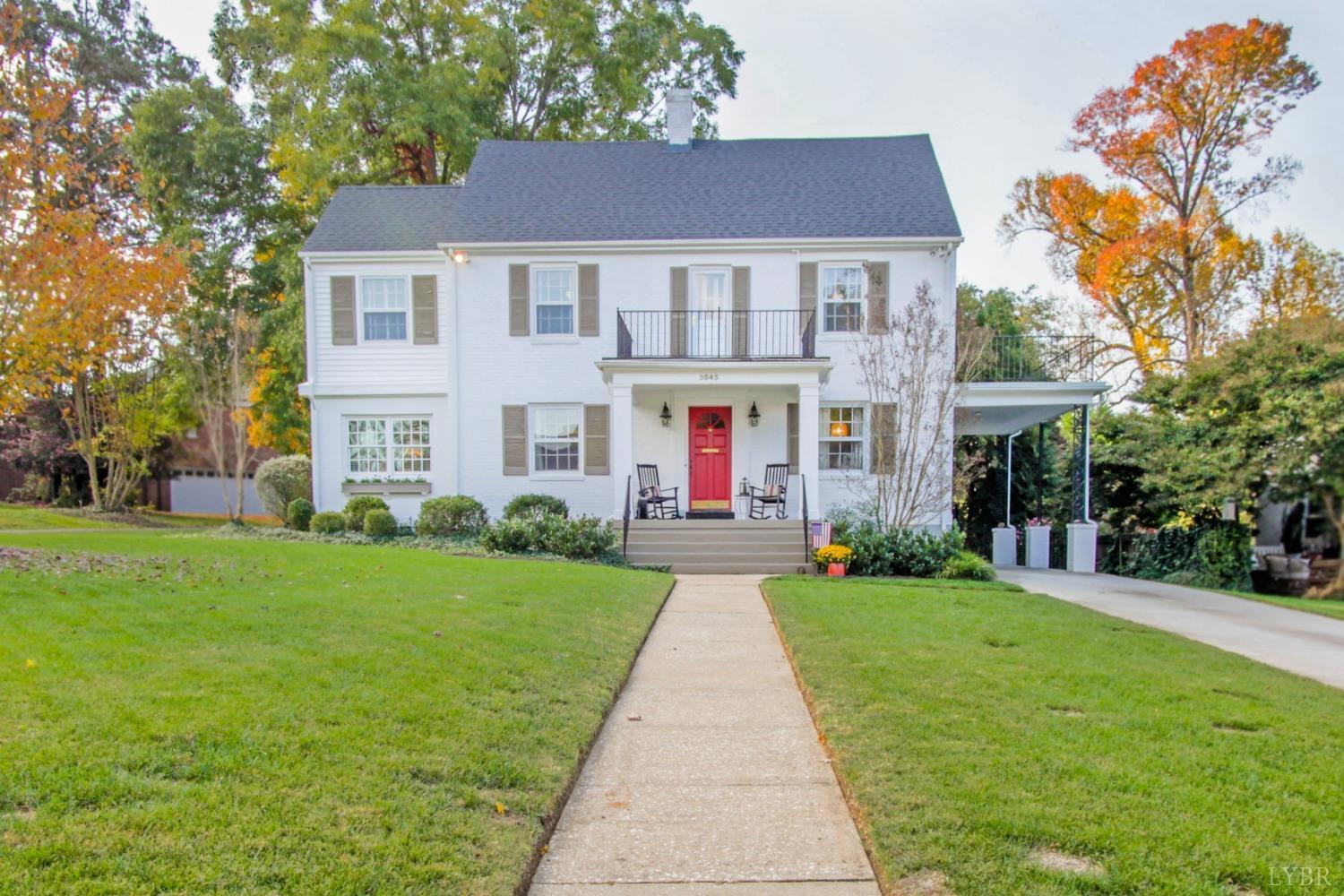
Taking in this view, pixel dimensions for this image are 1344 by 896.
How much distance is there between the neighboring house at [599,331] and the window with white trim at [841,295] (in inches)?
1.3

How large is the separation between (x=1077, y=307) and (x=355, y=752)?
2478 centimetres

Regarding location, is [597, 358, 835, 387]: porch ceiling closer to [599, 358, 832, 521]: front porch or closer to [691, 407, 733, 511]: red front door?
[599, 358, 832, 521]: front porch

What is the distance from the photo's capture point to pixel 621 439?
13.9 meters

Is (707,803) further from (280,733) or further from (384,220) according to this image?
(384,220)

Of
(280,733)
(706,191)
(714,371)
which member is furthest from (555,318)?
(280,733)

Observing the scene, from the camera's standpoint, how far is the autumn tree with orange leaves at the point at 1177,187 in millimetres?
18391

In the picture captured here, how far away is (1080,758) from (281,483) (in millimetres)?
16689

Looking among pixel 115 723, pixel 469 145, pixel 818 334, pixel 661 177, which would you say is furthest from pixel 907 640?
pixel 469 145

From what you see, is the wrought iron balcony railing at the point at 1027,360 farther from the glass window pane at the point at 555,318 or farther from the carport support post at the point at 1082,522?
the glass window pane at the point at 555,318

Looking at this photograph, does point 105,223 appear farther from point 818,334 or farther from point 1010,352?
point 1010,352

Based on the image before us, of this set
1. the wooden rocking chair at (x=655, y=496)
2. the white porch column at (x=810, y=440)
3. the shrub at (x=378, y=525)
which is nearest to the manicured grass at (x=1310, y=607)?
the white porch column at (x=810, y=440)

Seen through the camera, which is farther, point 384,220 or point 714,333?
point 384,220

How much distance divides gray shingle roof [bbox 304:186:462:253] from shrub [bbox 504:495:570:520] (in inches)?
216

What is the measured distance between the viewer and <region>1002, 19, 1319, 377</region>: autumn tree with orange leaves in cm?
1839
